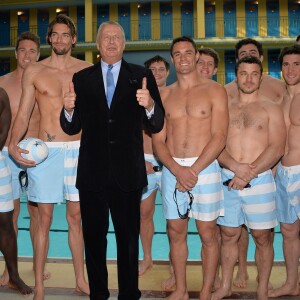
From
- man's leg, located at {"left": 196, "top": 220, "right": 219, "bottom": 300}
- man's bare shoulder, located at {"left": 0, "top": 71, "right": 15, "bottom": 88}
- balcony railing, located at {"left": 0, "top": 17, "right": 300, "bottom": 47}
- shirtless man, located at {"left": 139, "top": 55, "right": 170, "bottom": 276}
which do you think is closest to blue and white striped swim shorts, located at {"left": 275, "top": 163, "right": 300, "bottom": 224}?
man's leg, located at {"left": 196, "top": 220, "right": 219, "bottom": 300}

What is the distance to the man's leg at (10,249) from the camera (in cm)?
346

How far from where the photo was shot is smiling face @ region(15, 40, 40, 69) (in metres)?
3.89

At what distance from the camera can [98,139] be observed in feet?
8.88

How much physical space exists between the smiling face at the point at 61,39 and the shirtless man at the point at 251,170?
1343 millimetres

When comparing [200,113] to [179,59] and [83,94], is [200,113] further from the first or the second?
[83,94]

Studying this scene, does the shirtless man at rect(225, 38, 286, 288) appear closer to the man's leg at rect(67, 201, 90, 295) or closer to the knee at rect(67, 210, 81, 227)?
the man's leg at rect(67, 201, 90, 295)

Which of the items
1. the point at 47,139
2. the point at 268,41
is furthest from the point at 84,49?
the point at 47,139

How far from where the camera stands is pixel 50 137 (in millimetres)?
3334

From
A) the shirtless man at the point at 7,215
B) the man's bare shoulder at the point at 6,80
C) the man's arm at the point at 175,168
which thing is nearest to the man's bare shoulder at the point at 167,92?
the man's arm at the point at 175,168

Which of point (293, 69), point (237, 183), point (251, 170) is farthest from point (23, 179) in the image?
point (293, 69)

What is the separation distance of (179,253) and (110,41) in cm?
164

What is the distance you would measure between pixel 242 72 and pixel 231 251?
1.40 meters

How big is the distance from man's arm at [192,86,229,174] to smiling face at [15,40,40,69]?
1.78 meters

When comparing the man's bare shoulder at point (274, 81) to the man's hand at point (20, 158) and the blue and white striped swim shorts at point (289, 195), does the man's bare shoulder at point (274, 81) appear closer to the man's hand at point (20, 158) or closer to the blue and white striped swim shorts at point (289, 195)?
the blue and white striped swim shorts at point (289, 195)
